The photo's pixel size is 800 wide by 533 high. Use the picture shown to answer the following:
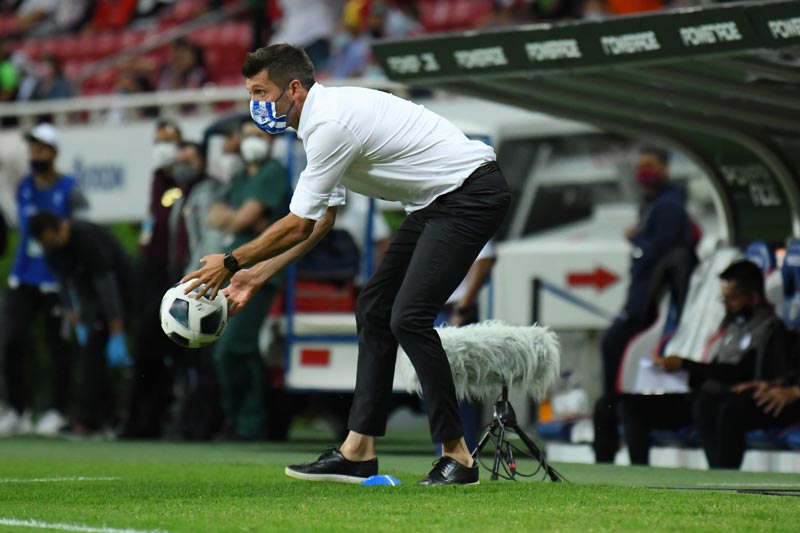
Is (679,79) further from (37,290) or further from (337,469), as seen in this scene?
(37,290)

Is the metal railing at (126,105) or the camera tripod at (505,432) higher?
the metal railing at (126,105)

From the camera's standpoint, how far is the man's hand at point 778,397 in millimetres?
9797

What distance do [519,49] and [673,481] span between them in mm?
2961

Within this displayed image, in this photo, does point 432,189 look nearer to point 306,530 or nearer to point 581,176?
point 306,530

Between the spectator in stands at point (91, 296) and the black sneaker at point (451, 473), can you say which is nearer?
the black sneaker at point (451, 473)

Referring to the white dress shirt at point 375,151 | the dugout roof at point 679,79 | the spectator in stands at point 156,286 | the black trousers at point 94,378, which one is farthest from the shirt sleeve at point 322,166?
the black trousers at point 94,378

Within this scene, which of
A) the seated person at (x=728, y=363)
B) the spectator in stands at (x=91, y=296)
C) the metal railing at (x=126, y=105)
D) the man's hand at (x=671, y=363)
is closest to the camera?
the seated person at (x=728, y=363)

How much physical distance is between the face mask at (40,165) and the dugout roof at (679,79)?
4.32m

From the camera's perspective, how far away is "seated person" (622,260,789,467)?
10070mm

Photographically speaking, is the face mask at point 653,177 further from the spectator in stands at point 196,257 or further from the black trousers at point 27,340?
the black trousers at point 27,340

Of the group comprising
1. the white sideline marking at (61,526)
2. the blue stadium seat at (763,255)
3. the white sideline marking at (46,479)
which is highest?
the blue stadium seat at (763,255)

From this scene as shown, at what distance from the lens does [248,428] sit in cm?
1251

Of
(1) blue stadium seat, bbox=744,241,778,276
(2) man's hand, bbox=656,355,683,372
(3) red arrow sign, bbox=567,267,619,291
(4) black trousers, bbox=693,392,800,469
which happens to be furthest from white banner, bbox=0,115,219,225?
(4) black trousers, bbox=693,392,800,469

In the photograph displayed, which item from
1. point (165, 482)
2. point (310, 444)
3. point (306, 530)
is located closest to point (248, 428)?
point (310, 444)
